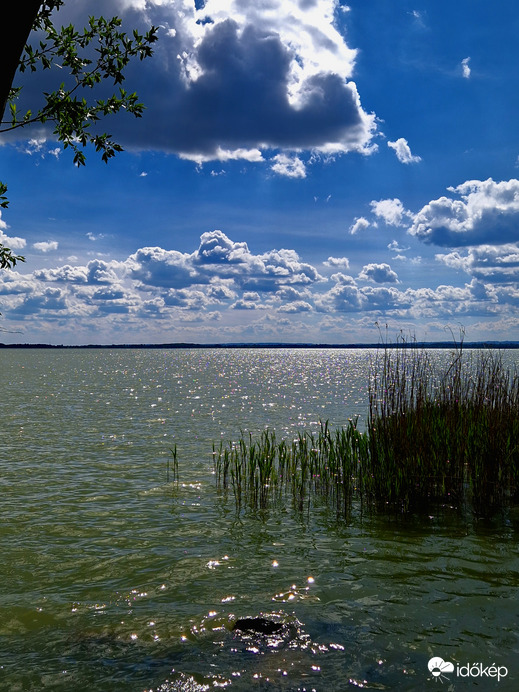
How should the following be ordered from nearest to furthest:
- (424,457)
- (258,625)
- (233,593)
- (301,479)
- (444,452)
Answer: (258,625) → (233,593) → (424,457) → (444,452) → (301,479)

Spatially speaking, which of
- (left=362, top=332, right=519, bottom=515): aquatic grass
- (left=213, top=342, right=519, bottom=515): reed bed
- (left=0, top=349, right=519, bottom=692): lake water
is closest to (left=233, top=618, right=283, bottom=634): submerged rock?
(left=0, top=349, right=519, bottom=692): lake water

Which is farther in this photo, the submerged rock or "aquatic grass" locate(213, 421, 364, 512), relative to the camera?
"aquatic grass" locate(213, 421, 364, 512)

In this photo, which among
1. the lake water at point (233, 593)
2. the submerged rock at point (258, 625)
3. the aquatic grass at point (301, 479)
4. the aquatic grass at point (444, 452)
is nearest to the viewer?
the lake water at point (233, 593)

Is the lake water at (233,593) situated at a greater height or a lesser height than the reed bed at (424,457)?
lesser

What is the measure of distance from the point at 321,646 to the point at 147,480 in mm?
9282

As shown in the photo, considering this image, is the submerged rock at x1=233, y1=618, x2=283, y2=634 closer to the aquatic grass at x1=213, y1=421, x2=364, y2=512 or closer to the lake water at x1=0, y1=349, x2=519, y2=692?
the lake water at x1=0, y1=349, x2=519, y2=692

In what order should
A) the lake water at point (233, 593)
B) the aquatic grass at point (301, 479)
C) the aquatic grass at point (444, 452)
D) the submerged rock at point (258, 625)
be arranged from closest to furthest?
the lake water at point (233, 593) → the submerged rock at point (258, 625) → the aquatic grass at point (444, 452) → the aquatic grass at point (301, 479)

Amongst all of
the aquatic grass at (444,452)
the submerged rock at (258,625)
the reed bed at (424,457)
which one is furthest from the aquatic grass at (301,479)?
the submerged rock at (258,625)

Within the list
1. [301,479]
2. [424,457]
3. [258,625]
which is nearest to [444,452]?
[424,457]

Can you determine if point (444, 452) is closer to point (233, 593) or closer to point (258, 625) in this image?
point (233, 593)

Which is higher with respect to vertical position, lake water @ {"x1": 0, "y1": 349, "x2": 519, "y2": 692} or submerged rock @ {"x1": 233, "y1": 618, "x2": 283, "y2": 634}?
submerged rock @ {"x1": 233, "y1": 618, "x2": 283, "y2": 634}

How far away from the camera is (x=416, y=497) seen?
10.3 meters

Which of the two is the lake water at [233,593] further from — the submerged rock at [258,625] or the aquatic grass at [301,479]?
the aquatic grass at [301,479]

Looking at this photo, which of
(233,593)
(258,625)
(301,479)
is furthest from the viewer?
(301,479)
